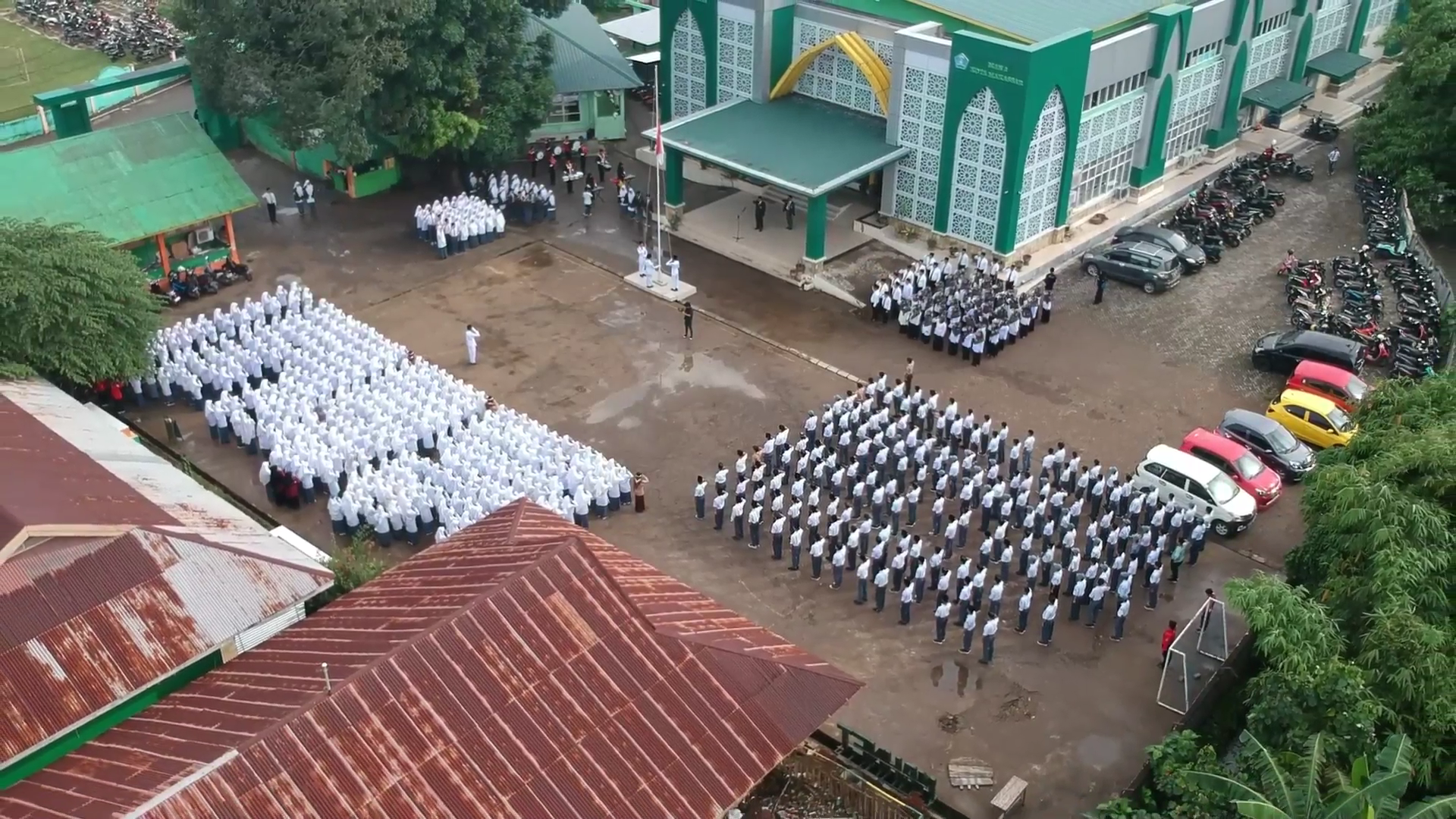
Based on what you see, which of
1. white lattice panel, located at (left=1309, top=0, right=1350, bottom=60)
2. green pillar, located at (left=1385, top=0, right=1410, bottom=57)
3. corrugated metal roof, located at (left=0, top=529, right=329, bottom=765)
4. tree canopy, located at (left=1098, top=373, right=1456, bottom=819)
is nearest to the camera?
tree canopy, located at (left=1098, top=373, right=1456, bottom=819)

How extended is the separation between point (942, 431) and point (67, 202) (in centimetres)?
1662

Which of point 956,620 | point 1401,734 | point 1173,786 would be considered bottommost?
point 956,620

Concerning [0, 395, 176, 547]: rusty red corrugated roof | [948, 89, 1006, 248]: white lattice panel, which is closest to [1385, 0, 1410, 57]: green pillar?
[948, 89, 1006, 248]: white lattice panel

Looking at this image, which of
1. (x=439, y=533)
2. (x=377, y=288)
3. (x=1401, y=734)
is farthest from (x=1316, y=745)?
(x=377, y=288)

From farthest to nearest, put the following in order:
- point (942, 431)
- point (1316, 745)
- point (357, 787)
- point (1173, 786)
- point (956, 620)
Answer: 1. point (942, 431)
2. point (956, 620)
3. point (1173, 786)
4. point (1316, 745)
5. point (357, 787)

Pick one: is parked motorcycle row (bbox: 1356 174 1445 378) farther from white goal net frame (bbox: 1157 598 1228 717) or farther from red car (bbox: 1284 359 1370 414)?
white goal net frame (bbox: 1157 598 1228 717)

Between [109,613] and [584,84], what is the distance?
20.7 m

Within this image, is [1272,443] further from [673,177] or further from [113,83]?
[113,83]

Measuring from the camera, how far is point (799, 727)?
12.4 m

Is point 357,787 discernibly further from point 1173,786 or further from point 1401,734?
point 1401,734

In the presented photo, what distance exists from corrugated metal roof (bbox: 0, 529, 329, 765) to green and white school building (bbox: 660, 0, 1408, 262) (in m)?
14.0

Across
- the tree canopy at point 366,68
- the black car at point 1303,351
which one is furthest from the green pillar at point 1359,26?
the tree canopy at point 366,68

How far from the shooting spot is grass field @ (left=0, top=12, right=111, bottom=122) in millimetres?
36344

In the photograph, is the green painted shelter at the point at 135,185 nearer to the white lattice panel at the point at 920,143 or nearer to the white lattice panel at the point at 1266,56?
the white lattice panel at the point at 920,143
